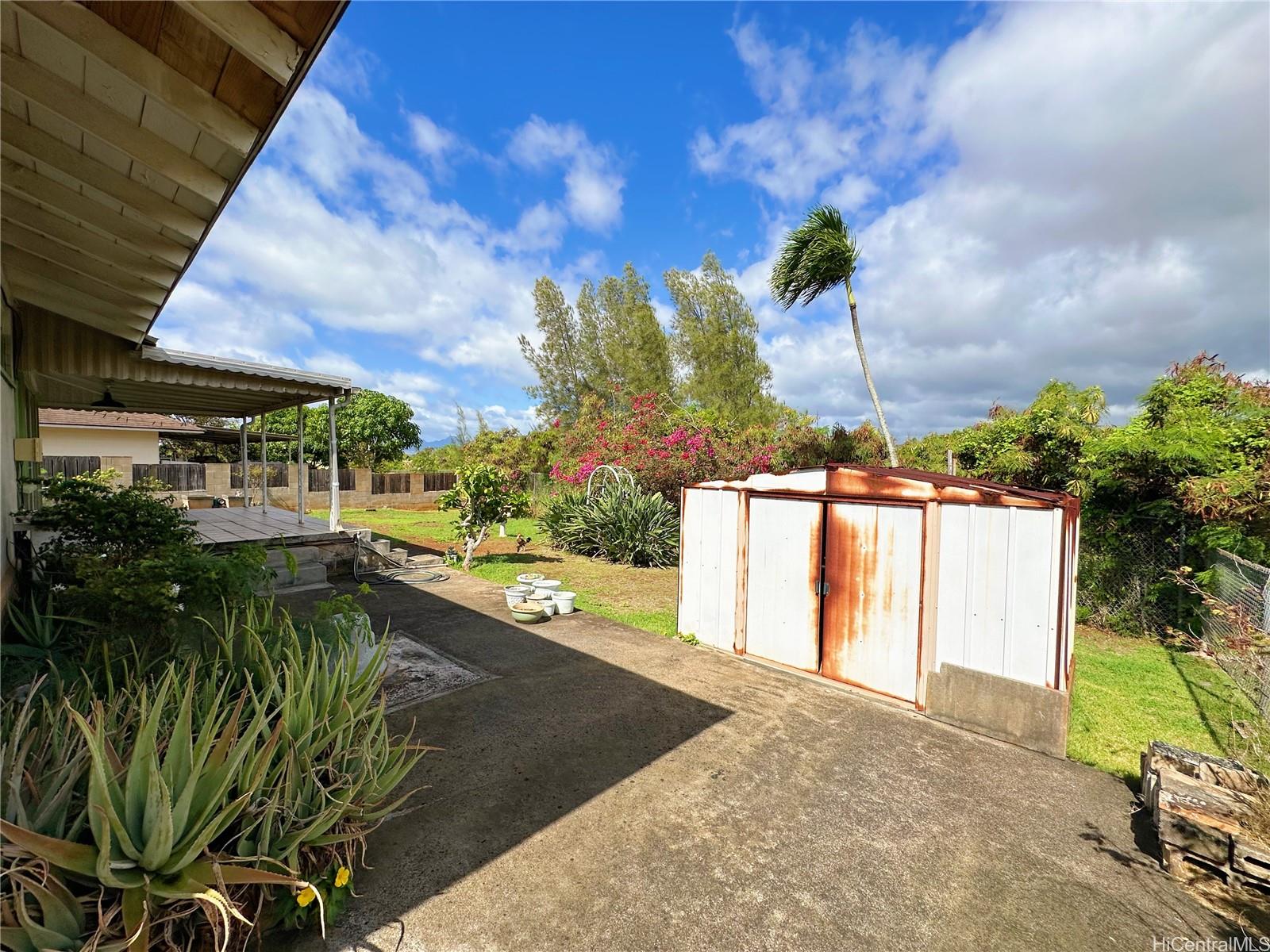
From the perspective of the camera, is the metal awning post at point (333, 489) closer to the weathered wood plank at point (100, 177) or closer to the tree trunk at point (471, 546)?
the tree trunk at point (471, 546)

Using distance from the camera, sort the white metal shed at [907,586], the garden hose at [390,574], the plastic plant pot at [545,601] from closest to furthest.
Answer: the white metal shed at [907,586] < the plastic plant pot at [545,601] < the garden hose at [390,574]

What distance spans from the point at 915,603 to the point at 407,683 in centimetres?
424

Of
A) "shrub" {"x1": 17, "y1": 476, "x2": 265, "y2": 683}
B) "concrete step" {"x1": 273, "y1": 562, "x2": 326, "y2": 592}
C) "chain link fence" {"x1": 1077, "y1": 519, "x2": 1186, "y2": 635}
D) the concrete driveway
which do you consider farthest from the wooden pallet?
"concrete step" {"x1": 273, "y1": 562, "x2": 326, "y2": 592}

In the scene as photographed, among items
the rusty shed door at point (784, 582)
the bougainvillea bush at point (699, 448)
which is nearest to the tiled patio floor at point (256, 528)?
the bougainvillea bush at point (699, 448)

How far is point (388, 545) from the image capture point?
414 inches

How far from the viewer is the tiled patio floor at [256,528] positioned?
8078mm

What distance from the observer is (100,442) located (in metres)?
15.7

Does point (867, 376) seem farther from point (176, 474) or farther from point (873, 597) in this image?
point (176, 474)

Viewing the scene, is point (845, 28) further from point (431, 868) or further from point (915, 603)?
point (431, 868)

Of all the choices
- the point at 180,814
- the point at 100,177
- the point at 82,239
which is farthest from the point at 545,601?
the point at 100,177

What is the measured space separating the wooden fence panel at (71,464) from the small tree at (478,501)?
36.7 ft

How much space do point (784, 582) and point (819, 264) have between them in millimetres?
7891

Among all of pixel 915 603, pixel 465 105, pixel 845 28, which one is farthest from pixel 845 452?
pixel 465 105

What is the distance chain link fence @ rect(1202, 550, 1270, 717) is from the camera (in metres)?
3.29
